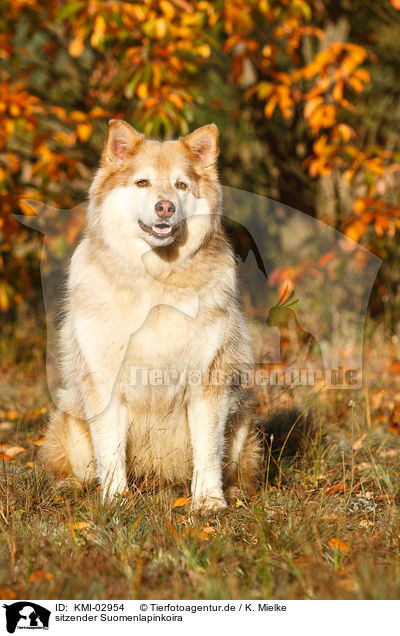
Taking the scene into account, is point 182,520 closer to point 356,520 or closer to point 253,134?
point 356,520

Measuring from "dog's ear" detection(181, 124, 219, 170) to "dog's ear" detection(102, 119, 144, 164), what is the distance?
9.6 inches

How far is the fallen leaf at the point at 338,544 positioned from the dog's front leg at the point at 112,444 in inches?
38.9

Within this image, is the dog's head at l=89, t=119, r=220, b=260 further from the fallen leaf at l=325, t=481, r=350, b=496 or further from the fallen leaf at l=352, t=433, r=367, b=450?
the fallen leaf at l=352, t=433, r=367, b=450

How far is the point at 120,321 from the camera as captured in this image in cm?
276

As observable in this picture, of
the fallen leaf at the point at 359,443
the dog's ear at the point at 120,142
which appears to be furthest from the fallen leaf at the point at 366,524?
the dog's ear at the point at 120,142

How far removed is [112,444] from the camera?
2881 mm

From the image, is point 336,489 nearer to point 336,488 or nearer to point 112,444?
point 336,488

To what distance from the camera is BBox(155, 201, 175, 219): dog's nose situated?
8.91ft

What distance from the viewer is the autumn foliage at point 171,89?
493cm

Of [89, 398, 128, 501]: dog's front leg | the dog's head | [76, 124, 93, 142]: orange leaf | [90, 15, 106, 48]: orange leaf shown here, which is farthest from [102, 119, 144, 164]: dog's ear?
[76, 124, 93, 142]: orange leaf

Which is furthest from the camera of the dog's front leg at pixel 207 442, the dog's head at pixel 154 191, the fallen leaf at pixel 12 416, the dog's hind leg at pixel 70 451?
the fallen leaf at pixel 12 416
